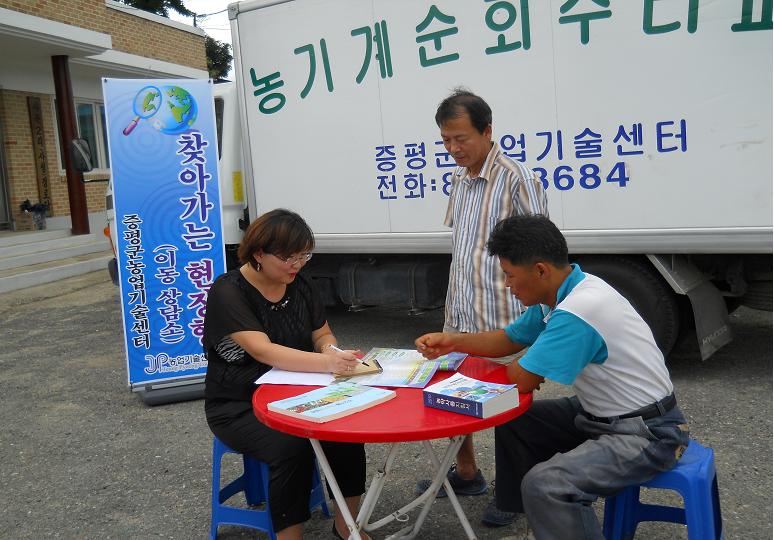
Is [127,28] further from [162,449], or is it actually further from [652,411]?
[652,411]

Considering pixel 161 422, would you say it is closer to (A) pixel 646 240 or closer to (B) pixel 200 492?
(B) pixel 200 492

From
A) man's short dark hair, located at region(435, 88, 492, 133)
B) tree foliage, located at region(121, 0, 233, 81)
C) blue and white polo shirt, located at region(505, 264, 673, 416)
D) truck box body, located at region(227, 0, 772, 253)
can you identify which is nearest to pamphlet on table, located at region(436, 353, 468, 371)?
blue and white polo shirt, located at region(505, 264, 673, 416)

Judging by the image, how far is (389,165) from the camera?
500cm

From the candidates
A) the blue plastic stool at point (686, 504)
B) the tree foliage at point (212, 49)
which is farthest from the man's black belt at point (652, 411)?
the tree foliage at point (212, 49)

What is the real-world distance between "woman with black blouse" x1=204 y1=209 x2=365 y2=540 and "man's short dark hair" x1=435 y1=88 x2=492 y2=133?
0.70 m

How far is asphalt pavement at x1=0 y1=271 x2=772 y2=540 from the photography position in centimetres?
305

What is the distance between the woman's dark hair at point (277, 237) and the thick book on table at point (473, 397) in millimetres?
733

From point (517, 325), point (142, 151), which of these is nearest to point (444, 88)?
point (142, 151)

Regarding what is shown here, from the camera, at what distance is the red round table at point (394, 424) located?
1.98 m

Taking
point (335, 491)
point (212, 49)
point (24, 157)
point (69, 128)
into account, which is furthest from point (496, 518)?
point (212, 49)

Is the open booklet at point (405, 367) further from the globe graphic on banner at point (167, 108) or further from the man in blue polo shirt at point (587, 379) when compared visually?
the globe graphic on banner at point (167, 108)

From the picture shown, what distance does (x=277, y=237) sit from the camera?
2602 millimetres

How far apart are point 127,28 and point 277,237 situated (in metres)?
12.5

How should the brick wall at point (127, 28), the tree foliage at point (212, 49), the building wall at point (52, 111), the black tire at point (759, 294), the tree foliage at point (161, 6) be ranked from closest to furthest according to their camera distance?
the black tire at point (759, 294) < the brick wall at point (127, 28) < the building wall at point (52, 111) < the tree foliage at point (161, 6) < the tree foliage at point (212, 49)
